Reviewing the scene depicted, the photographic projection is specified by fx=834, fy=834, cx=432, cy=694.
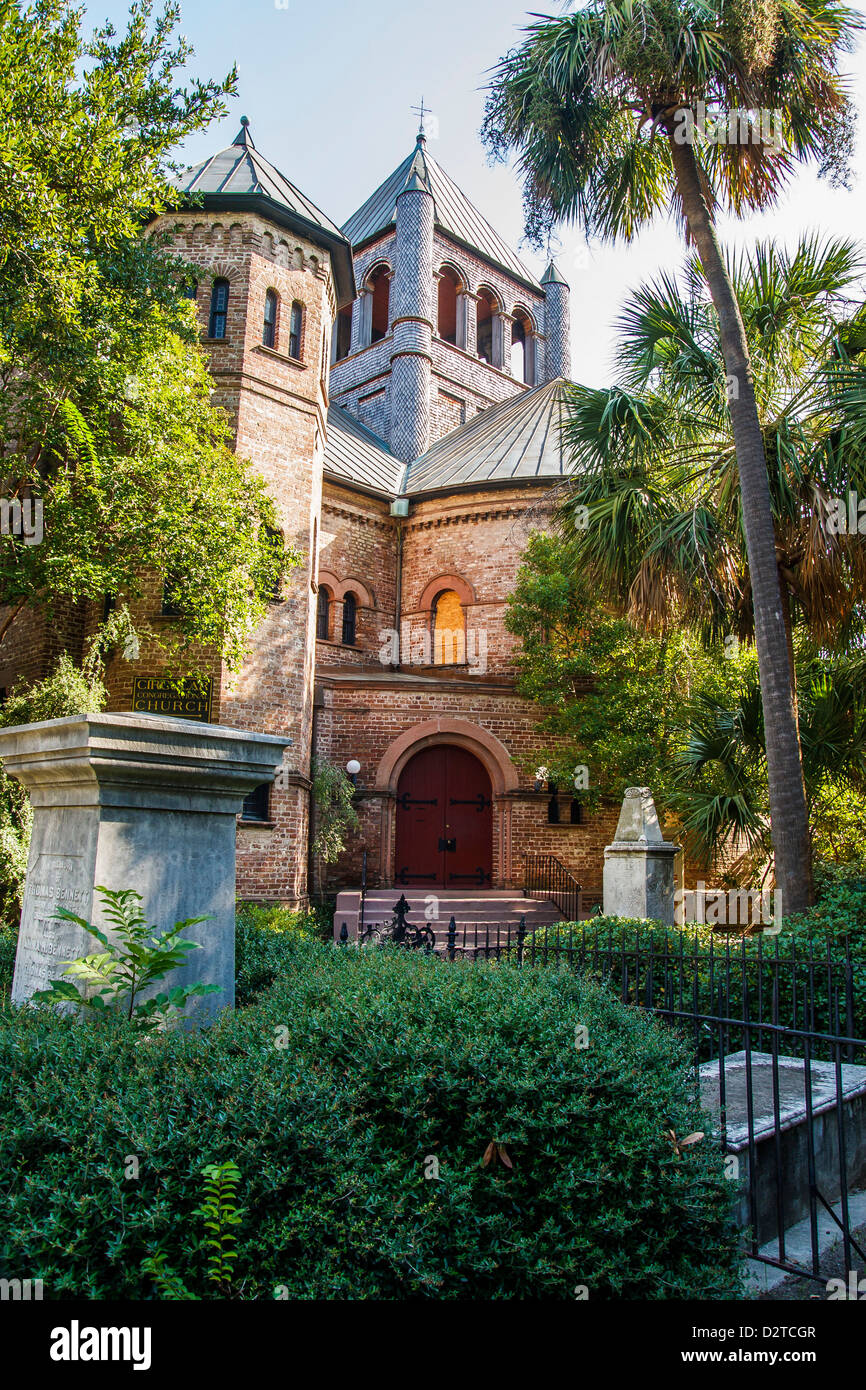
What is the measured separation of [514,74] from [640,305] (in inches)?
124

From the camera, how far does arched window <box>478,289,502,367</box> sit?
107 feet

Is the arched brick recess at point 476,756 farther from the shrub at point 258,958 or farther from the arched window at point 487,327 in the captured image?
the arched window at point 487,327

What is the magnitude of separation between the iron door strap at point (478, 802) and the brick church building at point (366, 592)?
56 millimetres

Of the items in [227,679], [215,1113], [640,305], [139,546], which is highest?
[640,305]

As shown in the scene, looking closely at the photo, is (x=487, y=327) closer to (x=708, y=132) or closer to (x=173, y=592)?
(x=708, y=132)

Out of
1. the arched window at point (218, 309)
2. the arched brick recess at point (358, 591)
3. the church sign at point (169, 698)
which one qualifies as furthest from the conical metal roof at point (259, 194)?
the church sign at point (169, 698)

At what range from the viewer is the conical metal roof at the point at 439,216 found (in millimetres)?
31234

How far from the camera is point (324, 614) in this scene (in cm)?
2161

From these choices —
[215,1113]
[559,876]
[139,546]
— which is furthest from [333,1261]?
[559,876]

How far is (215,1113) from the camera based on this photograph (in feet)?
9.12

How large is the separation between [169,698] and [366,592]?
8.93 meters

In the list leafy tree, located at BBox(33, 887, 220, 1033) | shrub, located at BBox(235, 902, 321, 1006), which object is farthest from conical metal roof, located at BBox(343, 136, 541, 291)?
leafy tree, located at BBox(33, 887, 220, 1033)

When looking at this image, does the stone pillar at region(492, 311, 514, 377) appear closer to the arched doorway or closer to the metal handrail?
the arched doorway

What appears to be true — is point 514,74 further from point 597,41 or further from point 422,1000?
point 422,1000
